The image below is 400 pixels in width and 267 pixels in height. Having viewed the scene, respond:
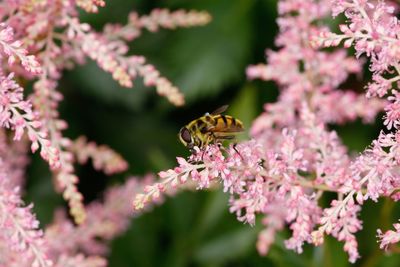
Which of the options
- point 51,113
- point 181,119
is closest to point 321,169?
point 51,113

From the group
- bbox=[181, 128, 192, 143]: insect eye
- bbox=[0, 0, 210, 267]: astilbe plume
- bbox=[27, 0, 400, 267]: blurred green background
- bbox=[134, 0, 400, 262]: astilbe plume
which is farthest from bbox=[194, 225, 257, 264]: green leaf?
bbox=[181, 128, 192, 143]: insect eye

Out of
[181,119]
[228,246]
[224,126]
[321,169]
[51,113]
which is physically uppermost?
[181,119]

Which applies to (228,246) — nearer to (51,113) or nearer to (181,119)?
(181,119)

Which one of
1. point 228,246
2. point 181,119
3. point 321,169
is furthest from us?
point 181,119

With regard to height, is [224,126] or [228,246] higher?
[228,246]

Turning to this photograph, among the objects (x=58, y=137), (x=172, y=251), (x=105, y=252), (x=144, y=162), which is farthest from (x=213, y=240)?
(x=58, y=137)

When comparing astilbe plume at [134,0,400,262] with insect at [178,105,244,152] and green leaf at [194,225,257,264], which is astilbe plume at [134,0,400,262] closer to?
insect at [178,105,244,152]

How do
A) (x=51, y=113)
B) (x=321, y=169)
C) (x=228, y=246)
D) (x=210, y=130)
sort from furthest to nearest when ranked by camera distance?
(x=228, y=246) → (x=51, y=113) → (x=321, y=169) → (x=210, y=130)
